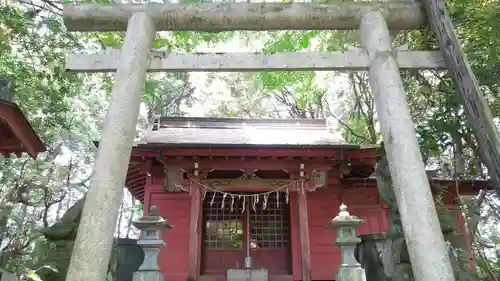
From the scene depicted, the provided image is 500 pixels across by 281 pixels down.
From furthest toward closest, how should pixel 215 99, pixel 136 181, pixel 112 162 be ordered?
pixel 215 99 < pixel 136 181 < pixel 112 162

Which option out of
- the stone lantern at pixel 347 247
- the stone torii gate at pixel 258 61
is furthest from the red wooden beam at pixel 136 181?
the stone torii gate at pixel 258 61

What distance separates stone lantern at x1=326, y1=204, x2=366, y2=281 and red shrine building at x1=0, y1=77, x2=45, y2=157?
5.03 m

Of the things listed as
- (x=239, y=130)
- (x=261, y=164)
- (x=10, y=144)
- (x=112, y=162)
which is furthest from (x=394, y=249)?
(x=239, y=130)

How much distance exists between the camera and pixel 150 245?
6070mm

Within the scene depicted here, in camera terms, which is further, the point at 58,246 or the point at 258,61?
the point at 58,246

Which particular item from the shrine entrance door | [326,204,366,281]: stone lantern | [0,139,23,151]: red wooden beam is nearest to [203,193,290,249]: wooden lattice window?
the shrine entrance door

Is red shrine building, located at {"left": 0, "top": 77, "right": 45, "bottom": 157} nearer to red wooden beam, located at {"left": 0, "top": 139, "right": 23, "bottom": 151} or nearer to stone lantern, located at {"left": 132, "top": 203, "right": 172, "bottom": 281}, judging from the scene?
red wooden beam, located at {"left": 0, "top": 139, "right": 23, "bottom": 151}

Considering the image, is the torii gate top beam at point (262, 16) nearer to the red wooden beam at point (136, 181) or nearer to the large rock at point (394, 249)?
the large rock at point (394, 249)

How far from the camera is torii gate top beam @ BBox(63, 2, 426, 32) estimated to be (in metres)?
5.09

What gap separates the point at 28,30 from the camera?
8.34m

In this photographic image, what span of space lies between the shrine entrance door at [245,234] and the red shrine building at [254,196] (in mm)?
23

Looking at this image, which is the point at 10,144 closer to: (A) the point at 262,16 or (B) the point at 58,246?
(B) the point at 58,246

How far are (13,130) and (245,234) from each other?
5.38 m

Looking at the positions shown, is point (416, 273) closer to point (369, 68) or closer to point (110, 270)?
point (369, 68)
